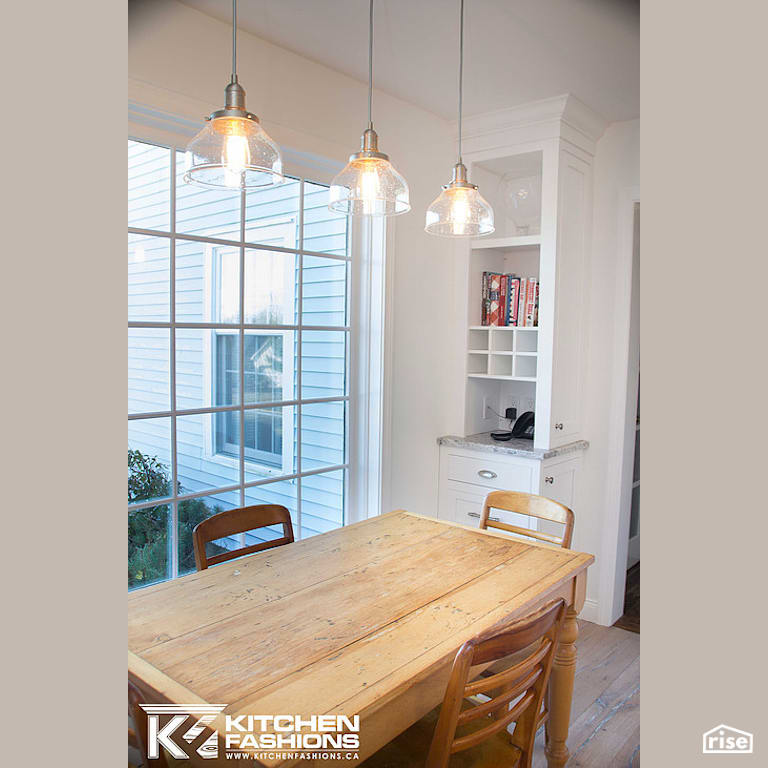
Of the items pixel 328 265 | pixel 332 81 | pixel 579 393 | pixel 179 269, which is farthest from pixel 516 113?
pixel 179 269

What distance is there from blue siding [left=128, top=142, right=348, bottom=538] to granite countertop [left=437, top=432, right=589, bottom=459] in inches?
25.6

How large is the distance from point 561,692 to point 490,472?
1.28 m

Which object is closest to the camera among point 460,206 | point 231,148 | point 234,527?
point 231,148

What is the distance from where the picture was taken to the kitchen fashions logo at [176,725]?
39.0 inches

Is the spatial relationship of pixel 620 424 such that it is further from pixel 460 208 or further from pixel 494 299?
pixel 460 208

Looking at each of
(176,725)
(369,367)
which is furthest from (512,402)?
(176,725)

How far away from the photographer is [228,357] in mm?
2354

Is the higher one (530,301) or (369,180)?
(369,180)

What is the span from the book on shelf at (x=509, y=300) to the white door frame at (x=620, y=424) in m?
0.42

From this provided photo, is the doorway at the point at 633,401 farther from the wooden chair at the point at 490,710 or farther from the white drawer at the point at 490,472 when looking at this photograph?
the wooden chair at the point at 490,710

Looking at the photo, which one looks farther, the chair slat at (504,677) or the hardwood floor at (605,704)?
the hardwood floor at (605,704)

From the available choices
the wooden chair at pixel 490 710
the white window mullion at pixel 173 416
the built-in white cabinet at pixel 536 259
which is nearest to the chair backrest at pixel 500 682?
the wooden chair at pixel 490 710
